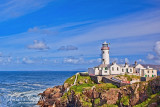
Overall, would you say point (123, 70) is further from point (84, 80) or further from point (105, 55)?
point (84, 80)

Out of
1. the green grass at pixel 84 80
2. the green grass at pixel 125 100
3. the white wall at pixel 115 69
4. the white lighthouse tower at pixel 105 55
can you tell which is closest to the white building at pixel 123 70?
the white wall at pixel 115 69

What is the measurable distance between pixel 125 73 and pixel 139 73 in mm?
4248

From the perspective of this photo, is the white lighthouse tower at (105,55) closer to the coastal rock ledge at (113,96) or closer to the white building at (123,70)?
the white building at (123,70)

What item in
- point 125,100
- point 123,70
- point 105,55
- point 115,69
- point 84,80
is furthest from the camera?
point 105,55

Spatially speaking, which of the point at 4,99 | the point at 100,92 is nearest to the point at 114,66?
the point at 100,92

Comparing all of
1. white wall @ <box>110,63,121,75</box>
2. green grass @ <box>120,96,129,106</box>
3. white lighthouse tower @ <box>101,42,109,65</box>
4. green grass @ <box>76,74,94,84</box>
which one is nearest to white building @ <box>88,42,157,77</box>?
white wall @ <box>110,63,121,75</box>

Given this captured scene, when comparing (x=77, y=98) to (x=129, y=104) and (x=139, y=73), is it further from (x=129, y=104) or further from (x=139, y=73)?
(x=139, y=73)

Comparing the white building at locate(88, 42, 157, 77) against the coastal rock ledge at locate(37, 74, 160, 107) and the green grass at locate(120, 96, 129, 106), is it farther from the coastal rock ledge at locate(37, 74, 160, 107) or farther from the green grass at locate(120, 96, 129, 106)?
the green grass at locate(120, 96, 129, 106)

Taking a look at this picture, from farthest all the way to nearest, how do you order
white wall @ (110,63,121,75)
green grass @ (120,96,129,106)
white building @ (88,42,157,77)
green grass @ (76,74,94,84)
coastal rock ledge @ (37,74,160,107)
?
white building @ (88,42,157,77) < white wall @ (110,63,121,75) < green grass @ (76,74,94,84) < green grass @ (120,96,129,106) < coastal rock ledge @ (37,74,160,107)

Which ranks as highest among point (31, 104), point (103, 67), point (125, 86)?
point (103, 67)

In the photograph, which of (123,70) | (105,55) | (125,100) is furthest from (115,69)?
(125,100)

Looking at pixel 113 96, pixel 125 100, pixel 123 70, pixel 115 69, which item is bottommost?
pixel 125 100

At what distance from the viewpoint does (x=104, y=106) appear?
4150 centimetres

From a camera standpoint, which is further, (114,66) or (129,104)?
(114,66)
